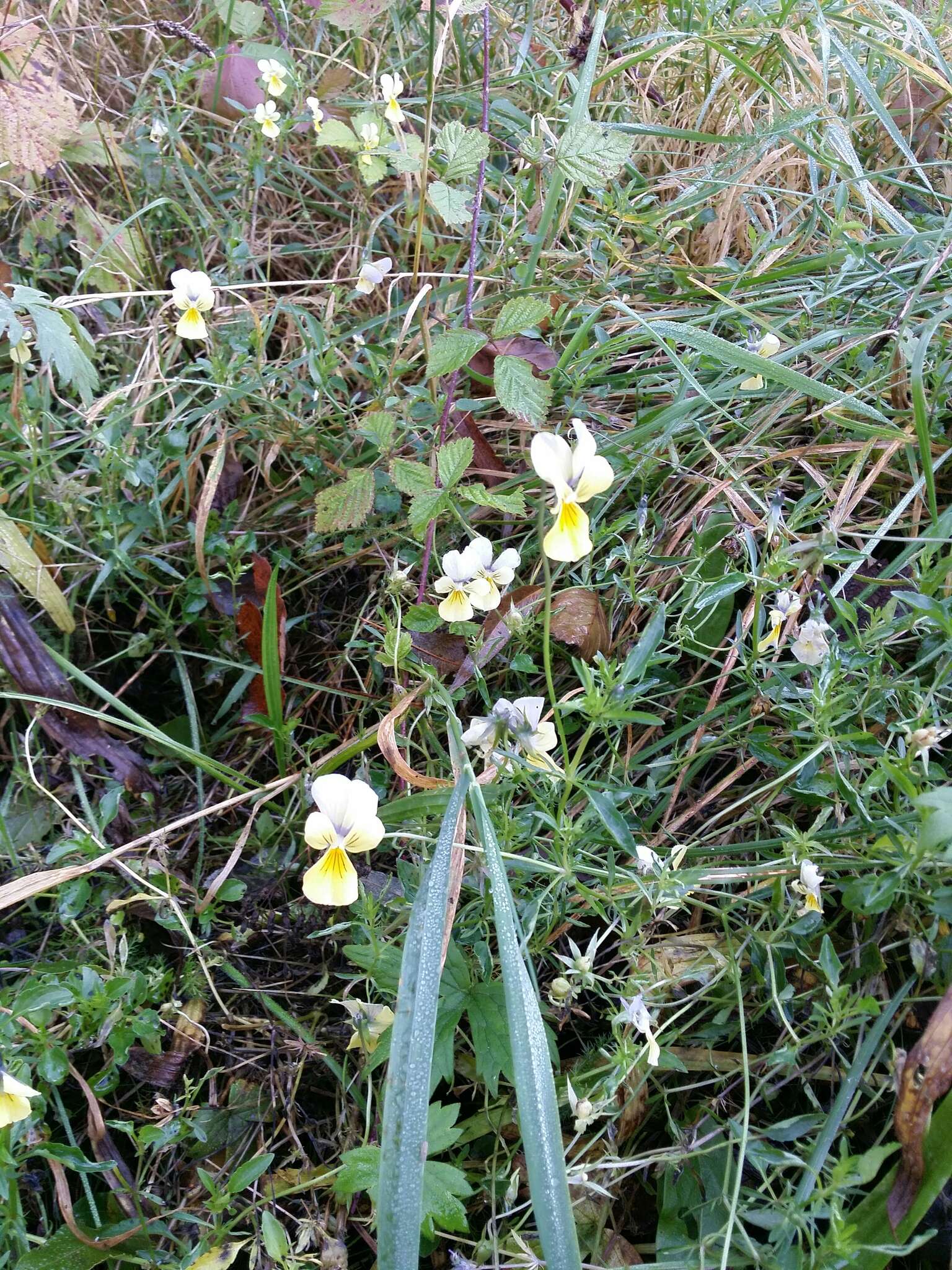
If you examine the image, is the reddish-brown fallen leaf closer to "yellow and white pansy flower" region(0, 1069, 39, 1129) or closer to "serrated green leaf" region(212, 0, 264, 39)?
"serrated green leaf" region(212, 0, 264, 39)

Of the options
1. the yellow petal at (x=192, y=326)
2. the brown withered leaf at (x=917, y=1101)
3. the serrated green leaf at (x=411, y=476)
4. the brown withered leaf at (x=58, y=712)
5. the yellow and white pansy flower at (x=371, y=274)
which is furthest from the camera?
the yellow and white pansy flower at (x=371, y=274)

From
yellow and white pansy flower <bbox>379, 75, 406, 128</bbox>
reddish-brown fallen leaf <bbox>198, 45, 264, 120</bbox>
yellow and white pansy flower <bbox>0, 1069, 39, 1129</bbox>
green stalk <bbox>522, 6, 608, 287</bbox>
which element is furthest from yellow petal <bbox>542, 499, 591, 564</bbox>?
reddish-brown fallen leaf <bbox>198, 45, 264, 120</bbox>

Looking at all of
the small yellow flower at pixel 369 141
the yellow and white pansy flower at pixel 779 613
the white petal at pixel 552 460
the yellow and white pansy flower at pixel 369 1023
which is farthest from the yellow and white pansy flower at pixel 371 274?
the yellow and white pansy flower at pixel 369 1023

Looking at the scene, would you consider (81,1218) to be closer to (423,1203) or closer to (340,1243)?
(340,1243)

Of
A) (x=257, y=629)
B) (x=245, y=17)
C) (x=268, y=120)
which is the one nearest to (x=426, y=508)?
(x=257, y=629)

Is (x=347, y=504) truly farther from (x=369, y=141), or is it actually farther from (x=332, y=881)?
(x=369, y=141)

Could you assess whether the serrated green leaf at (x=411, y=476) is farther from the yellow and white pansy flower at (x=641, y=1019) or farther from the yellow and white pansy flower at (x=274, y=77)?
the yellow and white pansy flower at (x=274, y=77)
